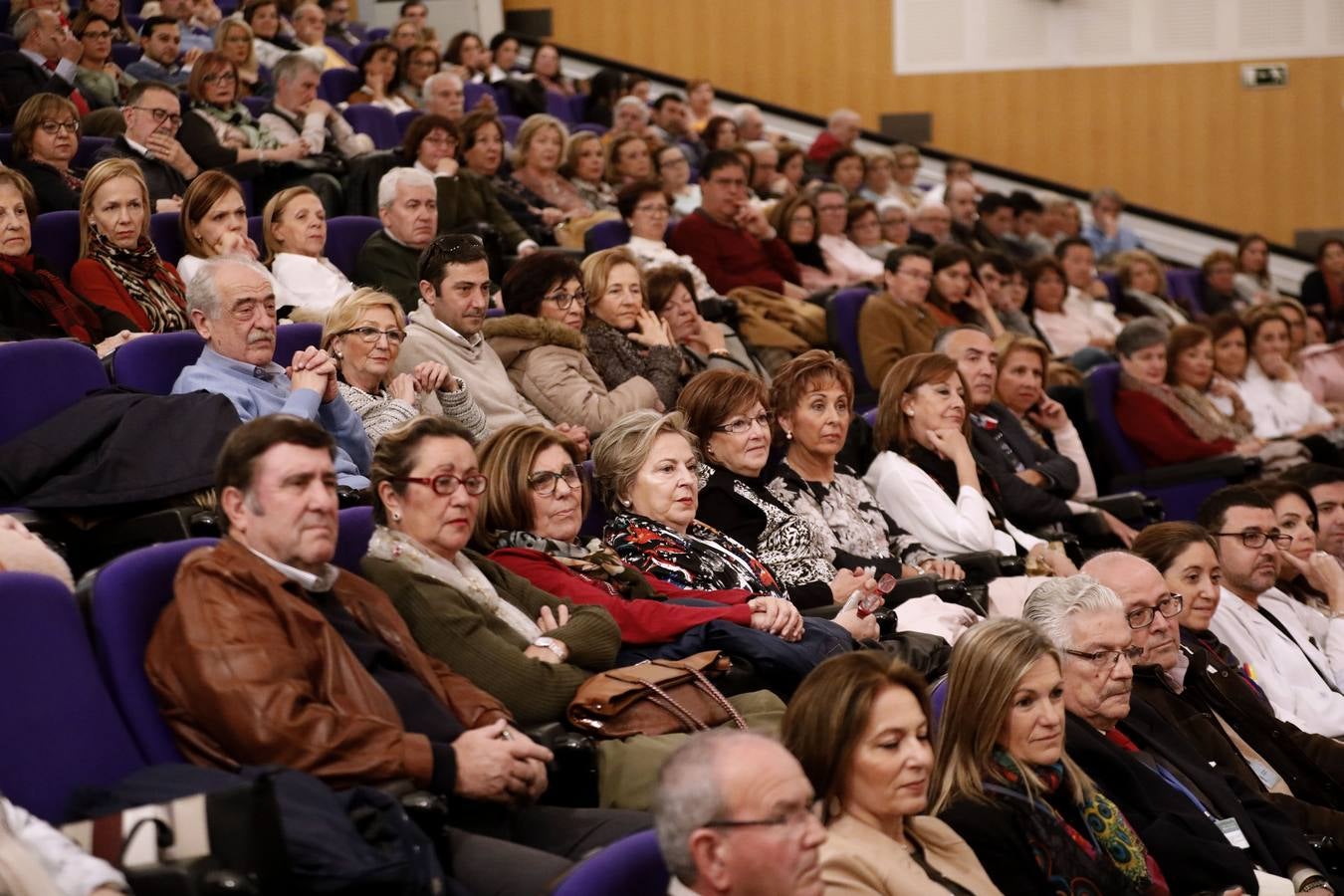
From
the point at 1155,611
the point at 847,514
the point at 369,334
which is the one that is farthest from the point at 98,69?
the point at 1155,611

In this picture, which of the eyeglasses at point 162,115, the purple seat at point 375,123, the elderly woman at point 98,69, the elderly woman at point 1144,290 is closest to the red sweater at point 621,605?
the eyeglasses at point 162,115

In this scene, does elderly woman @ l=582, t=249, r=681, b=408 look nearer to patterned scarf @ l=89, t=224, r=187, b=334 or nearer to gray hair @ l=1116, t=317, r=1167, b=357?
patterned scarf @ l=89, t=224, r=187, b=334

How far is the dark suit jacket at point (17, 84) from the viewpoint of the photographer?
4.70 m

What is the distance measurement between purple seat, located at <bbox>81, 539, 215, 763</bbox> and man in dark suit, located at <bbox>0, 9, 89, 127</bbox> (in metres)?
3.22

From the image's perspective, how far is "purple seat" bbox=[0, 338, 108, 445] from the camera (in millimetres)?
2648

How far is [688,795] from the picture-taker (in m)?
1.65

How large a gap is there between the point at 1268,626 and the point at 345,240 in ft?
8.23

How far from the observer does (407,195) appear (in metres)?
4.00

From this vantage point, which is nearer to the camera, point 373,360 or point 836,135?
point 373,360

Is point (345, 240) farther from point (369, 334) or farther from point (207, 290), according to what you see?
point (207, 290)

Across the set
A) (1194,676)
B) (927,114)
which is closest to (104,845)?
(1194,676)

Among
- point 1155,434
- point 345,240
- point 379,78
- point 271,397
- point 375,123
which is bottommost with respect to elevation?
point 1155,434

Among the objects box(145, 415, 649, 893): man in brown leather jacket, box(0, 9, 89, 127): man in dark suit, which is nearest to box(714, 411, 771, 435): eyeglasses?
box(145, 415, 649, 893): man in brown leather jacket

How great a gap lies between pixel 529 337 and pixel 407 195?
0.65 m
